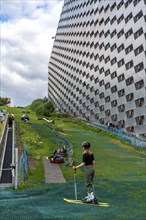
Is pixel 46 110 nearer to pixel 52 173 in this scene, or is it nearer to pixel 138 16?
pixel 138 16

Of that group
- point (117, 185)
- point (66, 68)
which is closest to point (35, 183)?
point (117, 185)

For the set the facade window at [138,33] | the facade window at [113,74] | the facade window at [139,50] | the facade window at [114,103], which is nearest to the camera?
the facade window at [139,50]

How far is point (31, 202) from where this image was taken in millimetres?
11641

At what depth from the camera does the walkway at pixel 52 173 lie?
17.9 metres

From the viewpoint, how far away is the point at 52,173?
1994 cm

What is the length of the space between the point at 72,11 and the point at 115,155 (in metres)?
85.1

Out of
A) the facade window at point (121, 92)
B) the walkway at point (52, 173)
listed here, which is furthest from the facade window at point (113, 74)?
the walkway at point (52, 173)

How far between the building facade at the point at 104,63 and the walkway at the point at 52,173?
26.1 meters

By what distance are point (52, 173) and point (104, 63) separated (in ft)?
162

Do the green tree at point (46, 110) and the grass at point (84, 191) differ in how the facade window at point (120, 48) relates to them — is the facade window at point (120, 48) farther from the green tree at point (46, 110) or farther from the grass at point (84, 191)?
the grass at point (84, 191)

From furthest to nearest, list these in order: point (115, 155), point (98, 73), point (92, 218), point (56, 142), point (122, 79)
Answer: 1. point (98, 73)
2. point (122, 79)
3. point (56, 142)
4. point (115, 155)
5. point (92, 218)

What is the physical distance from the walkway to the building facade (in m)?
26.1

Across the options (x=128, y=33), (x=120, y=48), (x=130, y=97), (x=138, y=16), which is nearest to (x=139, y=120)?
(x=130, y=97)

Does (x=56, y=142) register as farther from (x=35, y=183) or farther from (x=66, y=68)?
(x=66, y=68)
